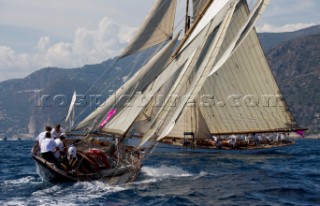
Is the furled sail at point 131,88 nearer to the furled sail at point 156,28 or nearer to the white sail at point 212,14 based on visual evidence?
the white sail at point 212,14

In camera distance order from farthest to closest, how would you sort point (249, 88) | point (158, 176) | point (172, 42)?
point (249, 88), point (172, 42), point (158, 176)

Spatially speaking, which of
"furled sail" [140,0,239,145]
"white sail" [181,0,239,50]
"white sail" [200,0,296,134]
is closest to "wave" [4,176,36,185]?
"furled sail" [140,0,239,145]

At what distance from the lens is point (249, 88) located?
48000 mm

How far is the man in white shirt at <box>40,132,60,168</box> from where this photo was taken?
25.0m

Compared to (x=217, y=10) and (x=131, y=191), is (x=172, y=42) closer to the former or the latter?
(x=217, y=10)

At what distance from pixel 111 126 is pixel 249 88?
2189cm

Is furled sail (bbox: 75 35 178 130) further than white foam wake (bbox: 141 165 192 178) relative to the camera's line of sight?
No

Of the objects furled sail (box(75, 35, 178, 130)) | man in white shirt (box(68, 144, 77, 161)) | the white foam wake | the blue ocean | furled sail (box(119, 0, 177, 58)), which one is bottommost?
the blue ocean

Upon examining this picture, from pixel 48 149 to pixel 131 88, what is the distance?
7.21 metres

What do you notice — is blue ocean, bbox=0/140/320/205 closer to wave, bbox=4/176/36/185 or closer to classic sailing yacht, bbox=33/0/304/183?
wave, bbox=4/176/36/185

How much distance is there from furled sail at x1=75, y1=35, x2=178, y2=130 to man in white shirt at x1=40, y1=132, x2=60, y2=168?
226 inches

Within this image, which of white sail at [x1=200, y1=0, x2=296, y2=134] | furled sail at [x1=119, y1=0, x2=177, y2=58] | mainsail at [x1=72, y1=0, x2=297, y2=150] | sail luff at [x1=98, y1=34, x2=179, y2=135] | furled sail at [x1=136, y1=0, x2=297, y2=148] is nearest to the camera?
mainsail at [x1=72, y1=0, x2=297, y2=150]

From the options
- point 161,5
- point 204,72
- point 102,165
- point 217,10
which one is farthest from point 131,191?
point 161,5

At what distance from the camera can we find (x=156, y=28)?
3528 centimetres
